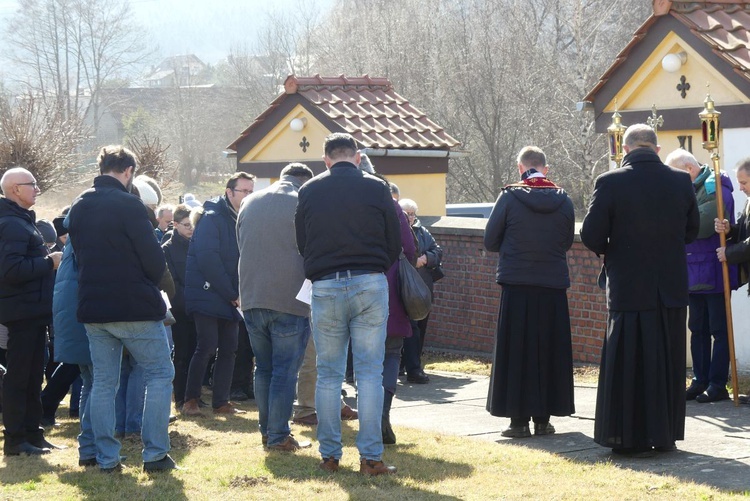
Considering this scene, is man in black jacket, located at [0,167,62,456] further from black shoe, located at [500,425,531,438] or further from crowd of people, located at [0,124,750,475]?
black shoe, located at [500,425,531,438]

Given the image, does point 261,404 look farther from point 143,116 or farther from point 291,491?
point 143,116

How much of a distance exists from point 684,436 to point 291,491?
9.47ft

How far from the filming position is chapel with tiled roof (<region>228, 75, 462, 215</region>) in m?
15.2

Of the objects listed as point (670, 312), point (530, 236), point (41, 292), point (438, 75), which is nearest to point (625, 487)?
point (670, 312)

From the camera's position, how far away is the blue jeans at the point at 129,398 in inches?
320

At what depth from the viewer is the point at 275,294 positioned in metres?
7.38

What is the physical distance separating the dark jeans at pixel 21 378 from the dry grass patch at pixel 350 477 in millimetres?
322

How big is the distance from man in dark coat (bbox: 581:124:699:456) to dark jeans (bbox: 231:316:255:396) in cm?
431

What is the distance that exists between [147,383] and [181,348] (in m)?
3.35

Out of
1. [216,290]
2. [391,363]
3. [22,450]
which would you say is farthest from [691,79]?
[22,450]

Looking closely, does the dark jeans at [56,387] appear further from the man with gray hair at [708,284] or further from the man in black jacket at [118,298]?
the man with gray hair at [708,284]

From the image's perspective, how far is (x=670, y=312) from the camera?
24.2ft

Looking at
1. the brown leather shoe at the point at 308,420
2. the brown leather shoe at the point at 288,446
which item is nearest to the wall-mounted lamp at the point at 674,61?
the brown leather shoe at the point at 308,420

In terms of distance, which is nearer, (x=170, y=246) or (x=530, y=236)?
(x=530, y=236)
